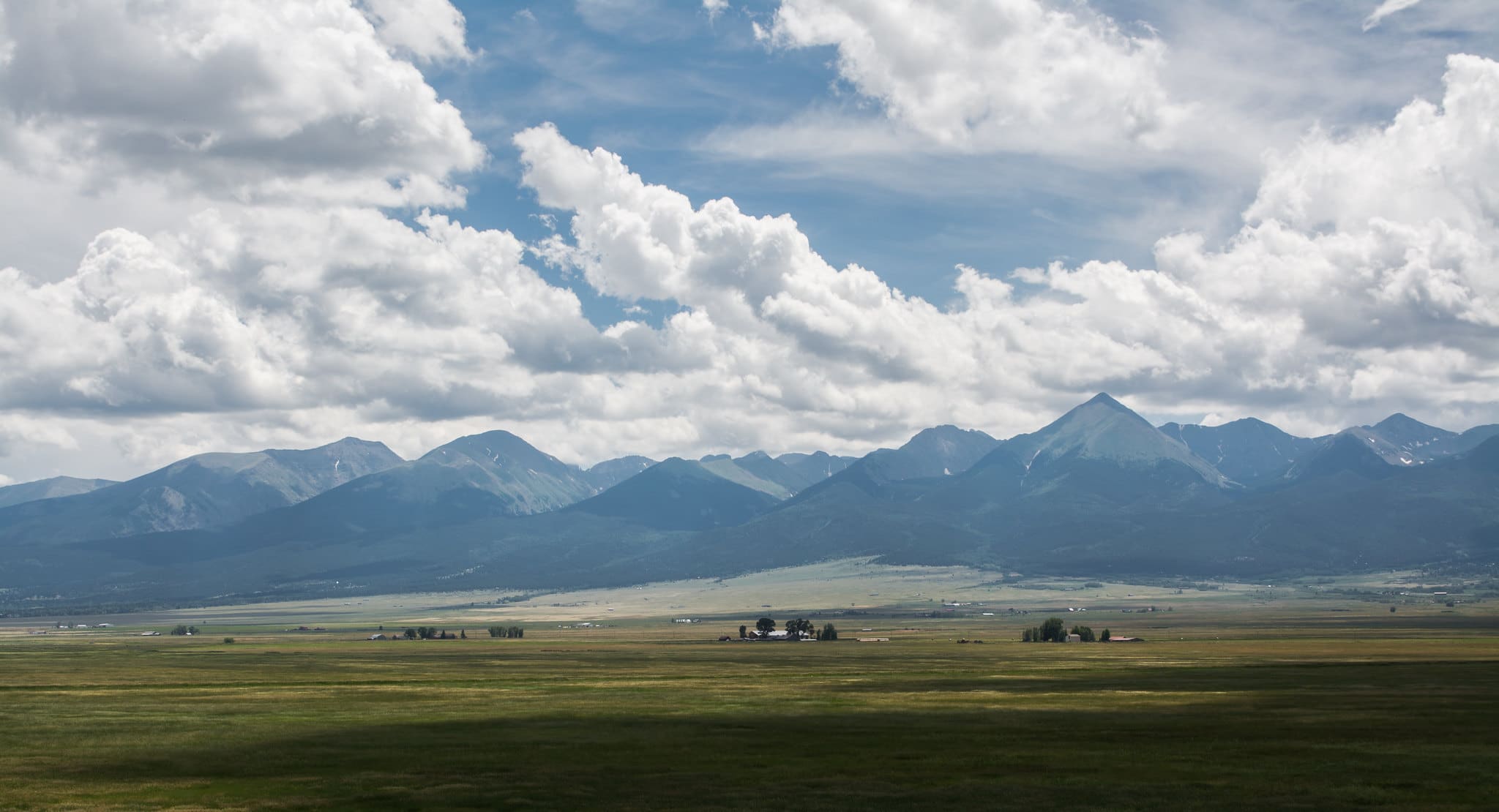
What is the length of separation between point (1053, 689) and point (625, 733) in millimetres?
45623

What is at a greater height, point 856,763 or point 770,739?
point 856,763

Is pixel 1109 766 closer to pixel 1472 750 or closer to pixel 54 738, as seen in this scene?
pixel 1472 750

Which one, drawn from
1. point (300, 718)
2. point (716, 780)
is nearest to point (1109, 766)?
point (716, 780)

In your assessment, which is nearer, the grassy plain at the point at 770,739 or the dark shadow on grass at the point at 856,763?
the dark shadow on grass at the point at 856,763

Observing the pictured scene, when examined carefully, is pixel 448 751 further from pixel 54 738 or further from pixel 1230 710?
pixel 1230 710

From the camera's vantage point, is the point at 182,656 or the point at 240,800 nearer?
the point at 240,800

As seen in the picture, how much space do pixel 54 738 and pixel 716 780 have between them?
44530mm

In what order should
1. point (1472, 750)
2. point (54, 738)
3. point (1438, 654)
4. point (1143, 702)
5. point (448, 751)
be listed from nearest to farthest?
point (1472, 750) < point (448, 751) < point (54, 738) < point (1143, 702) < point (1438, 654)

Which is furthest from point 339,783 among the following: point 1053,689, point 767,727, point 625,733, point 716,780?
point 1053,689

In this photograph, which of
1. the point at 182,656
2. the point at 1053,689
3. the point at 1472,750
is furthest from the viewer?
the point at 182,656

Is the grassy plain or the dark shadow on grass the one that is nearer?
the dark shadow on grass

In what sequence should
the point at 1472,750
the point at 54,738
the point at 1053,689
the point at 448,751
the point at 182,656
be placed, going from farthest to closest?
the point at 182,656, the point at 1053,689, the point at 54,738, the point at 448,751, the point at 1472,750

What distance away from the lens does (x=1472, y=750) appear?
208 feet

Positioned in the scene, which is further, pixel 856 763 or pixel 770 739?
pixel 770 739
